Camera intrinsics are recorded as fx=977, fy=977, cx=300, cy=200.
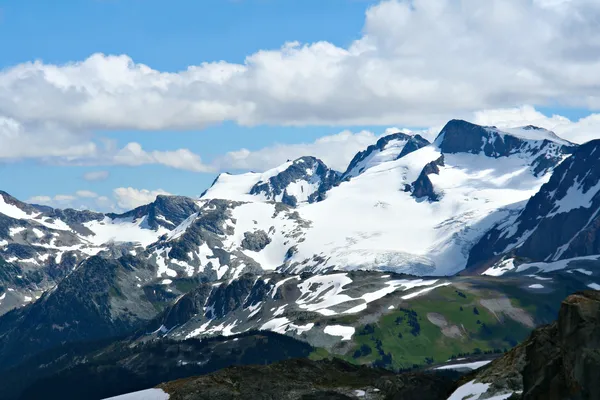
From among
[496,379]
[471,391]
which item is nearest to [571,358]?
[496,379]

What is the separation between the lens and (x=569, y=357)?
3521 inches

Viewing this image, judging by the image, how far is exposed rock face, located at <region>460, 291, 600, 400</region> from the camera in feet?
283

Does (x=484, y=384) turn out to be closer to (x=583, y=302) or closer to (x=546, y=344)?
(x=546, y=344)

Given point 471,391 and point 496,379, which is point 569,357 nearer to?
point 496,379

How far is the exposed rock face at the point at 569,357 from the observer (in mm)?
86188

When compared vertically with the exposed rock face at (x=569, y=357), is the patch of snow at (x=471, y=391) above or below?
below

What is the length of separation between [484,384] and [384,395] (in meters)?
49.8

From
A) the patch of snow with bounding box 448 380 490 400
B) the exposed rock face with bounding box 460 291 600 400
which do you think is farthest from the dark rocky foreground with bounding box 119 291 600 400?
the patch of snow with bounding box 448 380 490 400

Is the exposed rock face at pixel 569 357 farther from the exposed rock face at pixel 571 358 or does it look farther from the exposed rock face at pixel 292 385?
the exposed rock face at pixel 292 385

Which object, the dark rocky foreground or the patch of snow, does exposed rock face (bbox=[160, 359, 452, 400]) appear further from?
the patch of snow

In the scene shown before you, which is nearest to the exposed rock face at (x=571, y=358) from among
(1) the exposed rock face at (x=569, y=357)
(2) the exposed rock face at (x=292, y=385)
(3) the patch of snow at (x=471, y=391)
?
(1) the exposed rock face at (x=569, y=357)

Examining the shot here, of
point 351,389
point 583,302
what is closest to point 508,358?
point 583,302

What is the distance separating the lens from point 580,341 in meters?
88.6

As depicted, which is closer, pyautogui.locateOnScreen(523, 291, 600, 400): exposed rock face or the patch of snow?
pyautogui.locateOnScreen(523, 291, 600, 400): exposed rock face
